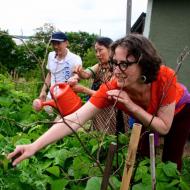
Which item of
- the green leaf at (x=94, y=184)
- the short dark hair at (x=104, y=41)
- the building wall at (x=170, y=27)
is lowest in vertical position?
the building wall at (x=170, y=27)

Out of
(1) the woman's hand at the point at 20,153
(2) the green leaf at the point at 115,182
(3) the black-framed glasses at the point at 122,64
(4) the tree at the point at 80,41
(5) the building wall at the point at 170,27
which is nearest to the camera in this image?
(1) the woman's hand at the point at 20,153

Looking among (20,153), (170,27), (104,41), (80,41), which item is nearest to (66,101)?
(104,41)

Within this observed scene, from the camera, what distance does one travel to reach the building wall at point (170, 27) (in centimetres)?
863

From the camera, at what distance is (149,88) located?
7.83ft

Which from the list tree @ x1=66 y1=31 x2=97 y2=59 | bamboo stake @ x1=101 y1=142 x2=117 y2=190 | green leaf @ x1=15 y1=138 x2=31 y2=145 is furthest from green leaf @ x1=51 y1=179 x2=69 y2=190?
tree @ x1=66 y1=31 x2=97 y2=59

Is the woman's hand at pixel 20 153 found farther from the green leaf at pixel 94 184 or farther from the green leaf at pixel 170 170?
the green leaf at pixel 170 170

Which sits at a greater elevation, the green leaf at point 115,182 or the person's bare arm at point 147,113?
the person's bare arm at point 147,113

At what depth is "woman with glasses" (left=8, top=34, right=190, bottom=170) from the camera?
2.09 m

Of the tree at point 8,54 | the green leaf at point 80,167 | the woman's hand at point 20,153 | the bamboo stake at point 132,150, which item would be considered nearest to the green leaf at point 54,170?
the green leaf at point 80,167

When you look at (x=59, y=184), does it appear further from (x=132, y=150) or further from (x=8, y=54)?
(x=8, y=54)

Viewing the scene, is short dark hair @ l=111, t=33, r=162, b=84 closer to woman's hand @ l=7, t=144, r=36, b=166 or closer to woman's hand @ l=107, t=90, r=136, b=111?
woman's hand @ l=107, t=90, r=136, b=111

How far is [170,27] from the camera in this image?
8797 millimetres

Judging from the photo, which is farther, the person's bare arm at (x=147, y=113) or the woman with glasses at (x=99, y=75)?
the woman with glasses at (x=99, y=75)

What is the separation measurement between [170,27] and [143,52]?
6821 mm
